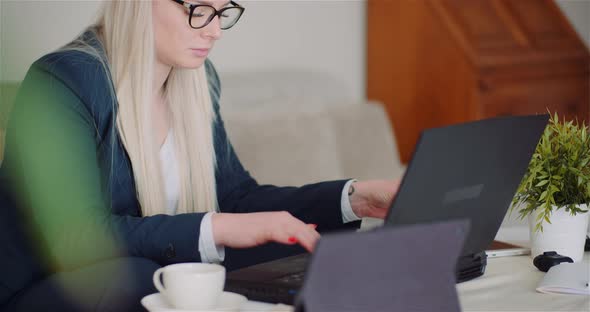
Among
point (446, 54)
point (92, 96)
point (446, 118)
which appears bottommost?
point (446, 118)

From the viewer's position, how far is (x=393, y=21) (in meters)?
3.67

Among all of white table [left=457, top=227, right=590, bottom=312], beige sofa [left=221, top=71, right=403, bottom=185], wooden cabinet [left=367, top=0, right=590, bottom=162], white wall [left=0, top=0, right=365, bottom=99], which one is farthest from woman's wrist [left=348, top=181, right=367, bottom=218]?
wooden cabinet [left=367, top=0, right=590, bottom=162]

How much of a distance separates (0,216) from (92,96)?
0.26 metres

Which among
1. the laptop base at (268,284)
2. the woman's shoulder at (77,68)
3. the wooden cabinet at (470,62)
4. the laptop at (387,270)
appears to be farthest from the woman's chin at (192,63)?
the wooden cabinet at (470,62)

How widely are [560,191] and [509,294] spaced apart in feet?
0.99

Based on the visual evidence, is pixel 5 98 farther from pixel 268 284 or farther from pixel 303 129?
pixel 268 284

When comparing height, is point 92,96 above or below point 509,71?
above

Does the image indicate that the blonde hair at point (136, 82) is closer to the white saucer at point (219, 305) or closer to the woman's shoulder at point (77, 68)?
the woman's shoulder at point (77, 68)

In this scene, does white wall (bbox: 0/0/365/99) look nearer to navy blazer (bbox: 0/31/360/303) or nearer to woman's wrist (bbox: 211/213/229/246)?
navy blazer (bbox: 0/31/360/303)

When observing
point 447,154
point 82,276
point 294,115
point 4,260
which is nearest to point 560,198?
point 447,154

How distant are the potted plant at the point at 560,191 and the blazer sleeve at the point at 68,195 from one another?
1.93 feet

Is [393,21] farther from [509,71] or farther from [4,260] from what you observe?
[4,260]

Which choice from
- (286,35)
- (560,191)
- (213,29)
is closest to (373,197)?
(560,191)

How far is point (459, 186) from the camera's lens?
1.18 meters
